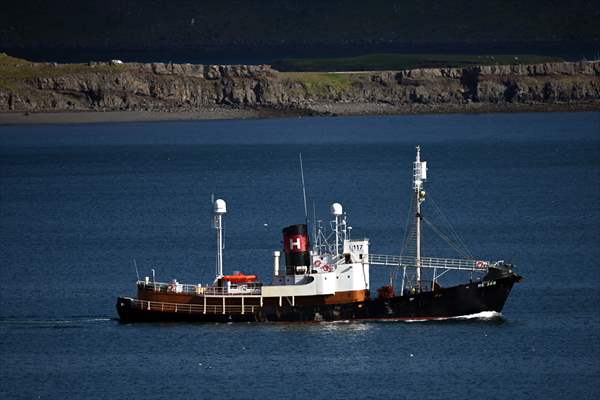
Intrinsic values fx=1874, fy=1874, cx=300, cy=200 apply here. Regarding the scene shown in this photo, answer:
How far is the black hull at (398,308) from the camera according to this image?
207 feet

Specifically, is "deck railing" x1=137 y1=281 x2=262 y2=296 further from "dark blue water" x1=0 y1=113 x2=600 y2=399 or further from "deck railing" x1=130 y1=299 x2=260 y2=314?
"dark blue water" x1=0 y1=113 x2=600 y2=399

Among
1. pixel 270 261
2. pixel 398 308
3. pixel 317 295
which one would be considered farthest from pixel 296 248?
pixel 270 261

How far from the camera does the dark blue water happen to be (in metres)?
56.5

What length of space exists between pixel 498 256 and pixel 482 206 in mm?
22206

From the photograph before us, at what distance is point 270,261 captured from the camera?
78000 millimetres

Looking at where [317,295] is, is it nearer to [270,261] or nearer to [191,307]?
[191,307]

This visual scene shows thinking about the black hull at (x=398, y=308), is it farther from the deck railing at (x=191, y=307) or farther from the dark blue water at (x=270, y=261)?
the dark blue water at (x=270, y=261)

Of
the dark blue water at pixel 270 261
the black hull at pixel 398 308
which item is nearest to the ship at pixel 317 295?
the black hull at pixel 398 308

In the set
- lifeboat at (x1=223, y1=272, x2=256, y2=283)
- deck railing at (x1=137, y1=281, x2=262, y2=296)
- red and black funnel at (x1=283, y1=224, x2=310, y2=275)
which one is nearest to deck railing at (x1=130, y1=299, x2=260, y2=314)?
deck railing at (x1=137, y1=281, x2=262, y2=296)

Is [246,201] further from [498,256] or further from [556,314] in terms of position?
[556,314]

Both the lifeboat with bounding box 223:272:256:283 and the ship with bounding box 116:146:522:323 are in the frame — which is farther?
the lifeboat with bounding box 223:272:256:283

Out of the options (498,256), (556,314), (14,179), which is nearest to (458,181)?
(14,179)

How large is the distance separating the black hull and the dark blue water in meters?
0.43

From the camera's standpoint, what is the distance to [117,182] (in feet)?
413
